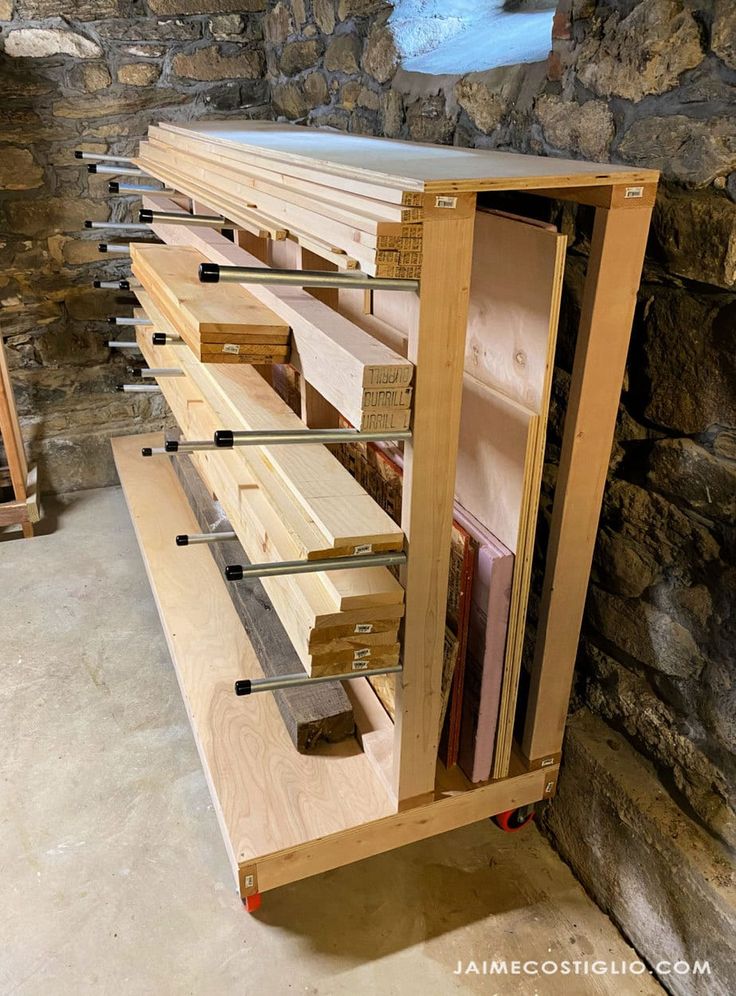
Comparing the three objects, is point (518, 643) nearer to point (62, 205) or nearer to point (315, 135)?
point (315, 135)

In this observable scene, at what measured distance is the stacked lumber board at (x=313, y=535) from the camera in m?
1.29

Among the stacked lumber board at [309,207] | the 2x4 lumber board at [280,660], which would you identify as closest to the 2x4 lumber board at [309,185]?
the stacked lumber board at [309,207]

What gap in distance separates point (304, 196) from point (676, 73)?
63 cm

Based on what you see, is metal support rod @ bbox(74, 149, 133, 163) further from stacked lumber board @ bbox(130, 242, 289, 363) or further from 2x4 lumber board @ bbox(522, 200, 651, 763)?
2x4 lumber board @ bbox(522, 200, 651, 763)

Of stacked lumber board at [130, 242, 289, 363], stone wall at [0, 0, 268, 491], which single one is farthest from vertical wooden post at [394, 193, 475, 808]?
stone wall at [0, 0, 268, 491]

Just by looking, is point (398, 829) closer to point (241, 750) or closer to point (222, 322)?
point (241, 750)

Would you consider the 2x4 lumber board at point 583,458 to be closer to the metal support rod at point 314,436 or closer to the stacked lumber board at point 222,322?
the metal support rod at point 314,436

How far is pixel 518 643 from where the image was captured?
1.54 m

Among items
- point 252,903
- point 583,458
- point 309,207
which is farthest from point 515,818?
point 309,207

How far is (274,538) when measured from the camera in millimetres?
1434

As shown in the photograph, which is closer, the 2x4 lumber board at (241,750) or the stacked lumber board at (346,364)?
the stacked lumber board at (346,364)

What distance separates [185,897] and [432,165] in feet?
5.06

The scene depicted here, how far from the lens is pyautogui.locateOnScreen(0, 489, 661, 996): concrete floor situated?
1.55 metres

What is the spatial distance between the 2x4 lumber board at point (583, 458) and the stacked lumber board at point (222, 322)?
544 millimetres
